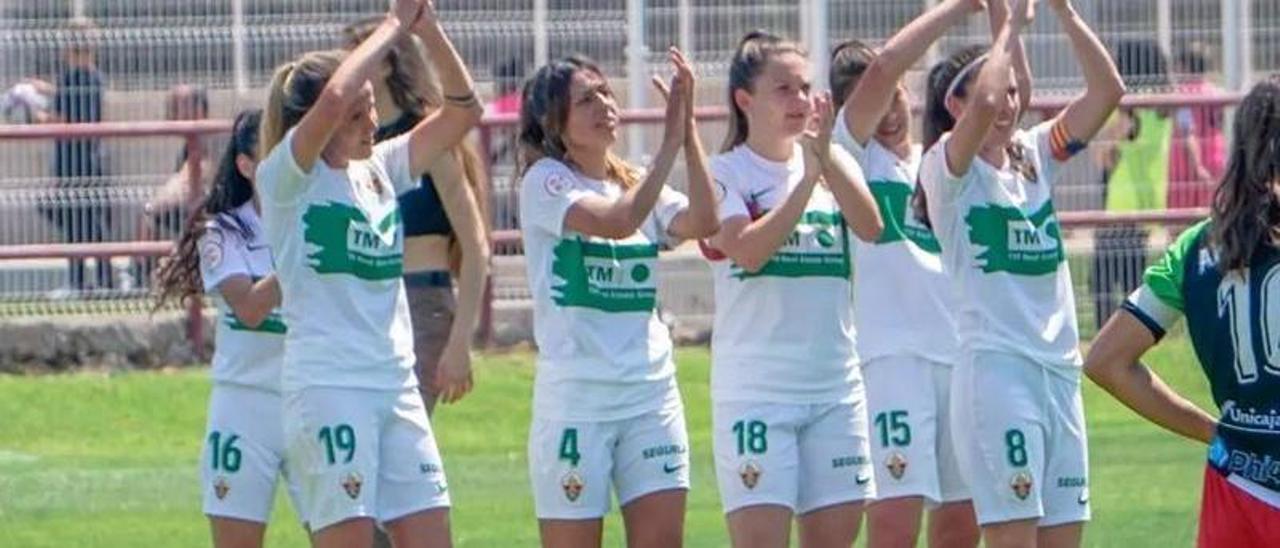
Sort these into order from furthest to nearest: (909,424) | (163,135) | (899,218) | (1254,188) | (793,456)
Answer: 1. (163,135)
2. (899,218)
3. (909,424)
4. (793,456)
5. (1254,188)

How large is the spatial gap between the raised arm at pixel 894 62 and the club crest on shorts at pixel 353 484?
1824mm

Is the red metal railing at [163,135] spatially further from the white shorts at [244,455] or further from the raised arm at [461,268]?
the white shorts at [244,455]

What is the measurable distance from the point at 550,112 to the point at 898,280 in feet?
3.91

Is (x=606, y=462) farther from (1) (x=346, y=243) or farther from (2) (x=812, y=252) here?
(1) (x=346, y=243)

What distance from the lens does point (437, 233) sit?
30.9ft

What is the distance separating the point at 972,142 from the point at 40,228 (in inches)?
416

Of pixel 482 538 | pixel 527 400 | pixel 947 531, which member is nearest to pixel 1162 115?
pixel 527 400

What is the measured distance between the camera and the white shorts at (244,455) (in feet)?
29.5

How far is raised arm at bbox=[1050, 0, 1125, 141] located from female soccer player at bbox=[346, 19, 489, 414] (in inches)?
68.1

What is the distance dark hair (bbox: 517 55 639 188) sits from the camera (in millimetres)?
8852

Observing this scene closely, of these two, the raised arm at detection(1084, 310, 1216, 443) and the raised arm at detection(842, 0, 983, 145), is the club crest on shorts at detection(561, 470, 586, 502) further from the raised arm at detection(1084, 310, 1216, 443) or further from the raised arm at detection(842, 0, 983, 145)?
the raised arm at detection(1084, 310, 1216, 443)

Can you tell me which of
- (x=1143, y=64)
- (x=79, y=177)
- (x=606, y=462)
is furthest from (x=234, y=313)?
(x=1143, y=64)

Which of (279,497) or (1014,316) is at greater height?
(1014,316)

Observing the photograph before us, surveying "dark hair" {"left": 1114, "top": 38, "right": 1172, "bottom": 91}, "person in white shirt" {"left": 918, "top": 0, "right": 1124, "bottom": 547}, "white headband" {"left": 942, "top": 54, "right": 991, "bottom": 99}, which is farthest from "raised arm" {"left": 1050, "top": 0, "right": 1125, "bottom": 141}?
"dark hair" {"left": 1114, "top": 38, "right": 1172, "bottom": 91}
